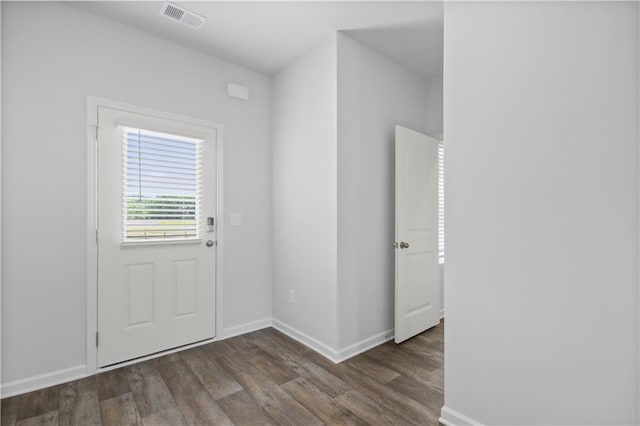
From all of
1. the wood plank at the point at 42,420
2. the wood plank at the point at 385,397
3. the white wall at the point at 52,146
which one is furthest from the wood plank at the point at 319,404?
the white wall at the point at 52,146

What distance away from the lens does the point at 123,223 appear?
2539 millimetres

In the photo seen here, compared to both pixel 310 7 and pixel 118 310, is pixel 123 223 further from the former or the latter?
pixel 310 7

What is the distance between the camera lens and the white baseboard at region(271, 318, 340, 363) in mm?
2645

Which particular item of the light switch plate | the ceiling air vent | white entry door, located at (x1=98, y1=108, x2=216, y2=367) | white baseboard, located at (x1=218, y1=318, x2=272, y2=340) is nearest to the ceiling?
the ceiling air vent

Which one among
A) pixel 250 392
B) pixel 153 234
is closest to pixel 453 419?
pixel 250 392

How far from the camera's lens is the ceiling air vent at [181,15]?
2.31 meters

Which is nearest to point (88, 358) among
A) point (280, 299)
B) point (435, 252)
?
point (280, 299)

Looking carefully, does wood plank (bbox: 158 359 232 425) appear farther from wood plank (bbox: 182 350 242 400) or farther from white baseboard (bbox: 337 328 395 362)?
white baseboard (bbox: 337 328 395 362)

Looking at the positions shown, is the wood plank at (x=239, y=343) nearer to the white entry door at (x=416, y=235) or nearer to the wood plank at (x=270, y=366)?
the wood plank at (x=270, y=366)

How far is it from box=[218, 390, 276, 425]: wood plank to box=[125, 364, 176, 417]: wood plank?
35 cm

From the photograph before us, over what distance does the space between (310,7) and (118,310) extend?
276cm

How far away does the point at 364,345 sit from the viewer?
9.25 feet

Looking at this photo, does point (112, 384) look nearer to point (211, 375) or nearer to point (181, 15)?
point (211, 375)

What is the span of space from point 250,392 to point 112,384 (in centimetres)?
101
